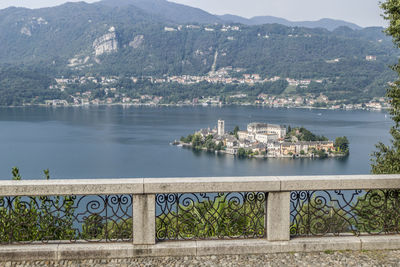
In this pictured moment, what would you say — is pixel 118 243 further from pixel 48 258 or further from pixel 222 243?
pixel 222 243

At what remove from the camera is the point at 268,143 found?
197 ft

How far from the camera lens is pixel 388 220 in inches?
156

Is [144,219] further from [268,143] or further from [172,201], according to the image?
[268,143]

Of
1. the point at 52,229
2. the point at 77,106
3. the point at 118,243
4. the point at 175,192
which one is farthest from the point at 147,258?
the point at 77,106

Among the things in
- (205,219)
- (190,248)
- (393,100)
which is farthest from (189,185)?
(393,100)

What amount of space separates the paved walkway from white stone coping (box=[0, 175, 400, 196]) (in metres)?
0.57

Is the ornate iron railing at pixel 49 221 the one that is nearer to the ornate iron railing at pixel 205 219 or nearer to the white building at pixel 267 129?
the ornate iron railing at pixel 205 219

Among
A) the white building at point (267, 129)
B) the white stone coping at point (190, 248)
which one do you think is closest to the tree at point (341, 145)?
the white building at point (267, 129)

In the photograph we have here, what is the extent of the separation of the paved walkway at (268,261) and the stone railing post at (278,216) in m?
0.17

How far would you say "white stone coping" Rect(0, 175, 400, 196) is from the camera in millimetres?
3469

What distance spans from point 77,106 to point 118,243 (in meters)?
127

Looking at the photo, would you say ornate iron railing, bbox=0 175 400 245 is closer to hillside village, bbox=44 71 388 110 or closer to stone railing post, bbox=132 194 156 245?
stone railing post, bbox=132 194 156 245

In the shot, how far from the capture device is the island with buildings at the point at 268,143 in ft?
179

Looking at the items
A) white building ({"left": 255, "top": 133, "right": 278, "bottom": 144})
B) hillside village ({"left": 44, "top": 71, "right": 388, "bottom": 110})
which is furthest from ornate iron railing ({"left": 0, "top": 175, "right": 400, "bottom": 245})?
hillside village ({"left": 44, "top": 71, "right": 388, "bottom": 110})
